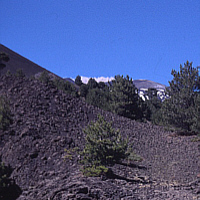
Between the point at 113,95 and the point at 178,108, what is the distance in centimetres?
1055

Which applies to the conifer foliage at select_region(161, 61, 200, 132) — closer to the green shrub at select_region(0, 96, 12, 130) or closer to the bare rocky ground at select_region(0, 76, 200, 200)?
the bare rocky ground at select_region(0, 76, 200, 200)

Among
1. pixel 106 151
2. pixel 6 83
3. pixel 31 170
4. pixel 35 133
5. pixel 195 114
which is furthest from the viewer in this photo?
pixel 6 83

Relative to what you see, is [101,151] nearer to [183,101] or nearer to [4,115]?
[4,115]

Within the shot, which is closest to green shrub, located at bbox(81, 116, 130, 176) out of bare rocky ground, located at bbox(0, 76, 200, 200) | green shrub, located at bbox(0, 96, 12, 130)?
bare rocky ground, located at bbox(0, 76, 200, 200)

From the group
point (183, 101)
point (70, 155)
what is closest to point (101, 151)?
point (70, 155)

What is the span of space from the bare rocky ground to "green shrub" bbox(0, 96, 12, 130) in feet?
1.34

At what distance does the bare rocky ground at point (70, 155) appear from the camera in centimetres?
1082

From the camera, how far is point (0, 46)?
143 meters

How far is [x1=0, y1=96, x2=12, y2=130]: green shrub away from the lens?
20.6m

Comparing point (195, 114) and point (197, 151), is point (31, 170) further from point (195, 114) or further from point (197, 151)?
point (195, 114)

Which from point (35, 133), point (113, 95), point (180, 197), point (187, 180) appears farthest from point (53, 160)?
point (113, 95)

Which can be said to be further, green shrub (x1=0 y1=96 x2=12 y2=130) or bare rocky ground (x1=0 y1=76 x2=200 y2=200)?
green shrub (x1=0 y1=96 x2=12 y2=130)

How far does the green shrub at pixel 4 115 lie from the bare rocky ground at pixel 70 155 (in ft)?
1.34

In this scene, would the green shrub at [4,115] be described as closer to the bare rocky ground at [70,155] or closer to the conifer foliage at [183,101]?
A: the bare rocky ground at [70,155]
